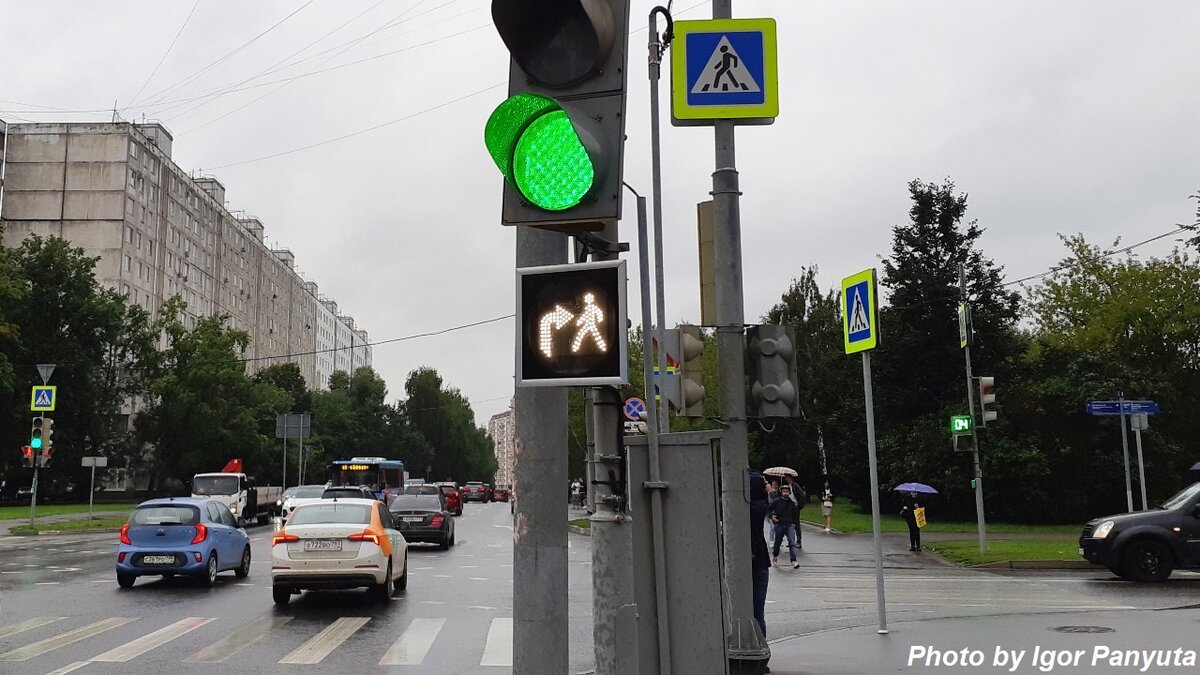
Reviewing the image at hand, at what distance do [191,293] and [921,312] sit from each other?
7057 centimetres

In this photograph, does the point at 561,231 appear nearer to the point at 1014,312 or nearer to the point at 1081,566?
the point at 1081,566

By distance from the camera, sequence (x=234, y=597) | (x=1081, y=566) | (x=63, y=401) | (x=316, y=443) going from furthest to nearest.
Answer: (x=316, y=443), (x=63, y=401), (x=1081, y=566), (x=234, y=597)

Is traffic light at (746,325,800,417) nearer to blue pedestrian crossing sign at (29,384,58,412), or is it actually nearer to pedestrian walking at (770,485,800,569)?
pedestrian walking at (770,485,800,569)

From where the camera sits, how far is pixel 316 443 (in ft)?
309

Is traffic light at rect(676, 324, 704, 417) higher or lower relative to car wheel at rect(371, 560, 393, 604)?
higher

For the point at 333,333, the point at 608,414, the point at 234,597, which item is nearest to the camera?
the point at 608,414

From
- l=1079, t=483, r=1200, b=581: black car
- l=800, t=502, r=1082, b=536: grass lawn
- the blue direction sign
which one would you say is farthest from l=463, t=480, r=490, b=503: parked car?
l=1079, t=483, r=1200, b=581: black car

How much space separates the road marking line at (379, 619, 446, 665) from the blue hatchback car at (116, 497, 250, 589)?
5.93m

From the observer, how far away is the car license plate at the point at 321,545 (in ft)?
47.9

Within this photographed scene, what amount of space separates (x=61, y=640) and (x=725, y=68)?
937 cm

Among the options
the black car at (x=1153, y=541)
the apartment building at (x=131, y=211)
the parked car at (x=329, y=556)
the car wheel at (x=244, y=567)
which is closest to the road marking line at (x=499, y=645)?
the parked car at (x=329, y=556)

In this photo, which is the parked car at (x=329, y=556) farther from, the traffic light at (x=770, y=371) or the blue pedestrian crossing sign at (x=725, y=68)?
the blue pedestrian crossing sign at (x=725, y=68)

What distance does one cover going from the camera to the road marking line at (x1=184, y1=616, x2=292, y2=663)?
10.3 metres

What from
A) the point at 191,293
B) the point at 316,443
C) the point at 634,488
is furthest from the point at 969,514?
the point at 191,293
